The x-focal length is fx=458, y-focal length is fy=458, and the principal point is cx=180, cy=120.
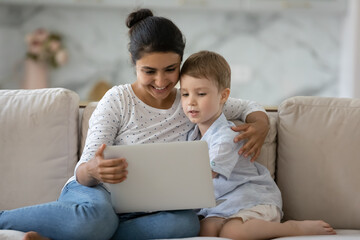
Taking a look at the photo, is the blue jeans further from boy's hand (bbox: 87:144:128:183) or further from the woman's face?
the woman's face

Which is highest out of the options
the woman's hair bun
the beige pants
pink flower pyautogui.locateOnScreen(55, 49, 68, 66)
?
the woman's hair bun

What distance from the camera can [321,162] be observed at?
1692mm

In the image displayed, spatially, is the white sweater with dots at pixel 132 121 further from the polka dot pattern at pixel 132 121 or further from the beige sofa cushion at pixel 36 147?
the beige sofa cushion at pixel 36 147

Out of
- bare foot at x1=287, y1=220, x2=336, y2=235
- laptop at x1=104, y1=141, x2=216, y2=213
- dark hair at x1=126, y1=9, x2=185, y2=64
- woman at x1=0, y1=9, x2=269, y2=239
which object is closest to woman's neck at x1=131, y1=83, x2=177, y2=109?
woman at x1=0, y1=9, x2=269, y2=239

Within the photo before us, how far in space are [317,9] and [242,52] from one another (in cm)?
66

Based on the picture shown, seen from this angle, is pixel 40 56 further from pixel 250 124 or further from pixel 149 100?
pixel 250 124

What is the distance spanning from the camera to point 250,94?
3.76 m

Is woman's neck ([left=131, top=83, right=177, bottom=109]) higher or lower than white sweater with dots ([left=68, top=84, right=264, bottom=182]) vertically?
higher

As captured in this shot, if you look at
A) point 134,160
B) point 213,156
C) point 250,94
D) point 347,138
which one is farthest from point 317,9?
point 134,160

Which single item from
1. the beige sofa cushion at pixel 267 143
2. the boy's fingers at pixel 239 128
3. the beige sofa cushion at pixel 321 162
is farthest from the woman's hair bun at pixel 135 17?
the beige sofa cushion at pixel 321 162

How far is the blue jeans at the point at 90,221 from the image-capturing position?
130 cm

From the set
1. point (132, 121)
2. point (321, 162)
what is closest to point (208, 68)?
point (132, 121)

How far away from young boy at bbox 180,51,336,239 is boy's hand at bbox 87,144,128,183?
31cm

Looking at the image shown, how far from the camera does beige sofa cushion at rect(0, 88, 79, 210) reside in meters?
1.70
